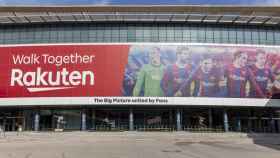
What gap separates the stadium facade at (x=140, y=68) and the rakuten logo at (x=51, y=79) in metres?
0.13

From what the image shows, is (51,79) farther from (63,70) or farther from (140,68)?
(140,68)

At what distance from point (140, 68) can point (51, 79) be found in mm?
11420

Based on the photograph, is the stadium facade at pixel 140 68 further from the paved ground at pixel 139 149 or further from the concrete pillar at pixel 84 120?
the paved ground at pixel 139 149

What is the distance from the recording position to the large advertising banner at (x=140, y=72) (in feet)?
165

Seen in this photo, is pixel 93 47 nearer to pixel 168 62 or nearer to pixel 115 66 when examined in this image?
pixel 115 66

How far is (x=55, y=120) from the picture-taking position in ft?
173

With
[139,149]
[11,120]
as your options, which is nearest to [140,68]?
[11,120]

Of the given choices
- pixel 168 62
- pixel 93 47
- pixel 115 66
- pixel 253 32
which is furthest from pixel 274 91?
pixel 93 47

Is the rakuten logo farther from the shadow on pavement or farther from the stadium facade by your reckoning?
the shadow on pavement

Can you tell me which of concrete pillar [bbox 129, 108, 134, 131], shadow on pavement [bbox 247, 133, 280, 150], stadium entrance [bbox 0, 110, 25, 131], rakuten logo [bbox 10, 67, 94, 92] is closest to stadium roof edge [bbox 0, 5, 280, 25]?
rakuten logo [bbox 10, 67, 94, 92]

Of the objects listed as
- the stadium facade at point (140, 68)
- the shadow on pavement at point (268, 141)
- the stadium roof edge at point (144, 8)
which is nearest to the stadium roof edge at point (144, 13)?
the stadium roof edge at point (144, 8)

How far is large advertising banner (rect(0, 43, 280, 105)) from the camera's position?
5016 centimetres

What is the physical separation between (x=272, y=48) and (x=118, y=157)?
37.5 meters

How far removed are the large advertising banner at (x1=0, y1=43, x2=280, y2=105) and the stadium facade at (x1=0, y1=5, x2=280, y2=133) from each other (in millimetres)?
128
